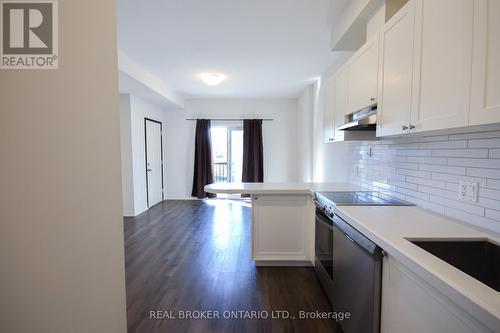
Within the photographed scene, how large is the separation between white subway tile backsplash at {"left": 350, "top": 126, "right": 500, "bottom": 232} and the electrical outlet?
2cm

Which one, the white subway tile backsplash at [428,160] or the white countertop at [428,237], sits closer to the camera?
the white countertop at [428,237]

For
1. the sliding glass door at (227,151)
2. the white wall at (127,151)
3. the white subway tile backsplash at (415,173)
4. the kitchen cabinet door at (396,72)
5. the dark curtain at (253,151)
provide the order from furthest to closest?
the sliding glass door at (227,151), the dark curtain at (253,151), the white wall at (127,151), the white subway tile backsplash at (415,173), the kitchen cabinet door at (396,72)

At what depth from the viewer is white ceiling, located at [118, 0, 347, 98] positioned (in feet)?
7.41

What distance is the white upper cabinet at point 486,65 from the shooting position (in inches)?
35.1

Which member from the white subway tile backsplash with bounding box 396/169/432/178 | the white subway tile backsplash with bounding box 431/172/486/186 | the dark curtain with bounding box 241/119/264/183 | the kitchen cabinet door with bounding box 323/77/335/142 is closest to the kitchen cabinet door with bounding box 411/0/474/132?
the white subway tile backsplash with bounding box 431/172/486/186

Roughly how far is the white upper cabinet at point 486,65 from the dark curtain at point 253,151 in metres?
5.13

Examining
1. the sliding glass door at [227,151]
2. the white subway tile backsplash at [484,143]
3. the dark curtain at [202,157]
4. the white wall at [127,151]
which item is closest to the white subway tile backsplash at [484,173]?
the white subway tile backsplash at [484,143]

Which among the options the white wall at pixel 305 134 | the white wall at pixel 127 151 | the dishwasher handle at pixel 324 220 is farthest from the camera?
the white wall at pixel 305 134

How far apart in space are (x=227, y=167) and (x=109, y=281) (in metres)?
5.35

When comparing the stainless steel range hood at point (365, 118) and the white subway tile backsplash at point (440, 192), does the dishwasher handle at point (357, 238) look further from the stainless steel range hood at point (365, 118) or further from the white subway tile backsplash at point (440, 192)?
the stainless steel range hood at point (365, 118)

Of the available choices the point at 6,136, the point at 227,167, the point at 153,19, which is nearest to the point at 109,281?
the point at 6,136

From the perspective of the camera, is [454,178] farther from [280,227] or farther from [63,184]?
[63,184]

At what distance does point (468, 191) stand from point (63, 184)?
1.91 meters

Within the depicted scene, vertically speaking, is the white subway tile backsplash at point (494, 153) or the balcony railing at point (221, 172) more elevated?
the white subway tile backsplash at point (494, 153)
